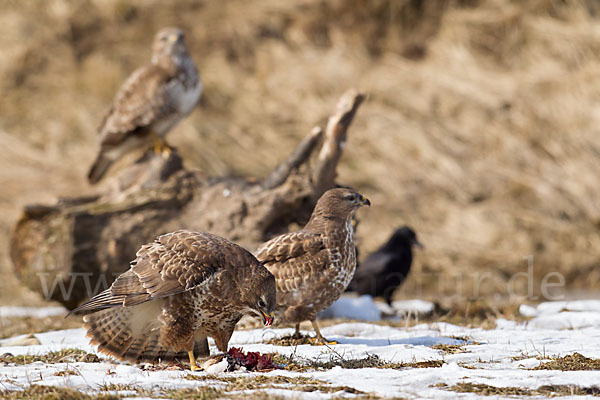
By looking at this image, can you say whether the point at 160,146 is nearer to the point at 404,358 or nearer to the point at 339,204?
the point at 339,204

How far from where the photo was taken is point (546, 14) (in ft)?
48.5

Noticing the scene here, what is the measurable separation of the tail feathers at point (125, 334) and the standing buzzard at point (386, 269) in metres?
4.40

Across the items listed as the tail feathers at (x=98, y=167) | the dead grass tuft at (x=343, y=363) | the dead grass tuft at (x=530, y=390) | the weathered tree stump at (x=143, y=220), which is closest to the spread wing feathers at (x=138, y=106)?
the tail feathers at (x=98, y=167)

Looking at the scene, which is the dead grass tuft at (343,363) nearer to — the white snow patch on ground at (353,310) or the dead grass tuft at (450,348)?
the dead grass tuft at (450,348)

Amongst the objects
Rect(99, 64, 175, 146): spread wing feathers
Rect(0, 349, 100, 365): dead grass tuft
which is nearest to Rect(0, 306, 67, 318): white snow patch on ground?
Rect(99, 64, 175, 146): spread wing feathers

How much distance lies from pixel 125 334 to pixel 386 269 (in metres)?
4.93

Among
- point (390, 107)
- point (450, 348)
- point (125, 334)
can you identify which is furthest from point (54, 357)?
point (390, 107)

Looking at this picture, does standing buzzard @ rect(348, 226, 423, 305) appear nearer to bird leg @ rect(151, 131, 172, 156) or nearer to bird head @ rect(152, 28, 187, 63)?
bird leg @ rect(151, 131, 172, 156)

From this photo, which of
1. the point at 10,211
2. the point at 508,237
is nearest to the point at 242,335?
the point at 508,237

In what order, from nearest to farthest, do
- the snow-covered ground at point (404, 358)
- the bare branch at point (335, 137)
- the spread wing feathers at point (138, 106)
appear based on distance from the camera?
the snow-covered ground at point (404, 358)
the bare branch at point (335, 137)
the spread wing feathers at point (138, 106)

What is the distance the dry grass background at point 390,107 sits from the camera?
12109 mm

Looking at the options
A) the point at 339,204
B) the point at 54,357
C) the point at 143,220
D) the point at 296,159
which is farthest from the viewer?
the point at 143,220

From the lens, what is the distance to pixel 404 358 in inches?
172

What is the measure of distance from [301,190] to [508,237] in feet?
18.4
